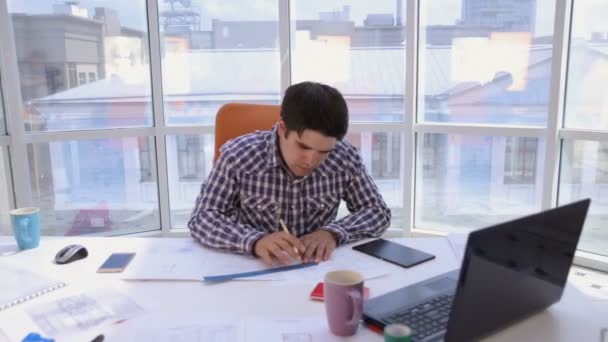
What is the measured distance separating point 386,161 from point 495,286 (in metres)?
2.42

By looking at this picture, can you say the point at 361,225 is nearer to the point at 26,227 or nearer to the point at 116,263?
the point at 116,263

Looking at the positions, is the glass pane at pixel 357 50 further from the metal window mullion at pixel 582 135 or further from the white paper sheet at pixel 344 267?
the white paper sheet at pixel 344 267

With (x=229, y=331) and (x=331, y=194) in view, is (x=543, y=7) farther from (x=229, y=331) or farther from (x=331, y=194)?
(x=229, y=331)

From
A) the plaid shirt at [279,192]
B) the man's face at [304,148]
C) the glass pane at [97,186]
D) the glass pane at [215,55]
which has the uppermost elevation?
the glass pane at [215,55]

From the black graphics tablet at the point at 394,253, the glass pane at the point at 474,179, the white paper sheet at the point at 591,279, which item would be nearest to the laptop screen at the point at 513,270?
the black graphics tablet at the point at 394,253

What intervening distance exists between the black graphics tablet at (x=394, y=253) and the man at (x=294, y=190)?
2.5 inches

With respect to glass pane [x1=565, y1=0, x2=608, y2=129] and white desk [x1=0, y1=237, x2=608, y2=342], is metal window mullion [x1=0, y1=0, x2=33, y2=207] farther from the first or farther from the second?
glass pane [x1=565, y1=0, x2=608, y2=129]

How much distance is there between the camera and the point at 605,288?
245cm

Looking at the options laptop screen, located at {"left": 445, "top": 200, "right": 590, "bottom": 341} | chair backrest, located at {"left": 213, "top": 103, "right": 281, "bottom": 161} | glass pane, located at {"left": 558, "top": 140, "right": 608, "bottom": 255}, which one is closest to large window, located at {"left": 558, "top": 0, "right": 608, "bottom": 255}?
glass pane, located at {"left": 558, "top": 140, "right": 608, "bottom": 255}

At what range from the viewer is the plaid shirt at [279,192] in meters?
1.48

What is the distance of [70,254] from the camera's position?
128 cm

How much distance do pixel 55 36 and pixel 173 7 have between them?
70 centimetres

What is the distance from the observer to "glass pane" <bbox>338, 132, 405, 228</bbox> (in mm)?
3133

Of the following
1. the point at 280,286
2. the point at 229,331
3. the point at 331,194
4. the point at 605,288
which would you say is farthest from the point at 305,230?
the point at 605,288
